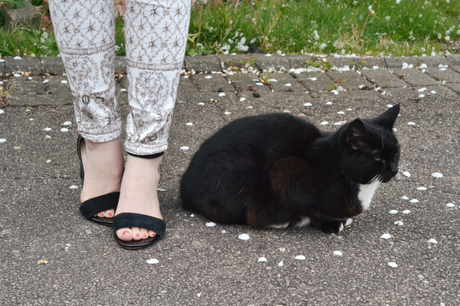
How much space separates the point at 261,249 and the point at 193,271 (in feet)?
1.00

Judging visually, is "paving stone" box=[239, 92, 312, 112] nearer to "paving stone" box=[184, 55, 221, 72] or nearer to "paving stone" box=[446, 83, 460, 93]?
"paving stone" box=[184, 55, 221, 72]

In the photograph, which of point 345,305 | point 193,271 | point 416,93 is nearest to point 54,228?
point 193,271

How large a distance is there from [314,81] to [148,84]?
2.38 meters

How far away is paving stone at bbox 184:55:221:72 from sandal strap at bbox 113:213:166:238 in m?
2.31

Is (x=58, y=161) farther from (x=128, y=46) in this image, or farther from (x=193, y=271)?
(x=193, y=271)

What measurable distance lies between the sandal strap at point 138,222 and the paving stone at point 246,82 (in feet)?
6.48

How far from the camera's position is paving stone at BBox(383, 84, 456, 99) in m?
3.69

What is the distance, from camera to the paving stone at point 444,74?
402 cm

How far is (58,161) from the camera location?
2555 mm

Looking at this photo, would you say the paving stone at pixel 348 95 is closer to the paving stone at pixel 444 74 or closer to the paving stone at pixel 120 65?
the paving stone at pixel 444 74

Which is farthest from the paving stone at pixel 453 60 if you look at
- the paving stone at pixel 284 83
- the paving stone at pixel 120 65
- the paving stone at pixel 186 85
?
the paving stone at pixel 120 65

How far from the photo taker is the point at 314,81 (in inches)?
154

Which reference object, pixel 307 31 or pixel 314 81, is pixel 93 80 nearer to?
pixel 314 81

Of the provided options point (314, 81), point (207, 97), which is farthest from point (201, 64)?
point (314, 81)
